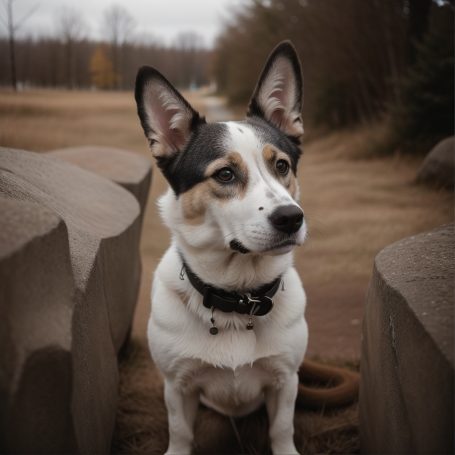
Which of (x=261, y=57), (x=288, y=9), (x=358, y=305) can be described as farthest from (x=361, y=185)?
(x=261, y=57)

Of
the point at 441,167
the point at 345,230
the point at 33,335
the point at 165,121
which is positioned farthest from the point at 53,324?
the point at 441,167

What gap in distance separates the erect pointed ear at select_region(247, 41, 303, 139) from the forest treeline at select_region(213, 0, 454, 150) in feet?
17.2

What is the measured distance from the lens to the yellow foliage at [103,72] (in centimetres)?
2403

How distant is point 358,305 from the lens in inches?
167

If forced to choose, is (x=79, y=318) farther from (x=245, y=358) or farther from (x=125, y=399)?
(x=125, y=399)

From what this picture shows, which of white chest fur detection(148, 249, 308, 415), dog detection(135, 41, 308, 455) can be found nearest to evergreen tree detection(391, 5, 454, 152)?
dog detection(135, 41, 308, 455)

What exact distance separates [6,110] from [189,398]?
5125 millimetres

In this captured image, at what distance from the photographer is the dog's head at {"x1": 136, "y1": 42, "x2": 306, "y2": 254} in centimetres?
195

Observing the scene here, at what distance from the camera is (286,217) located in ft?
6.11

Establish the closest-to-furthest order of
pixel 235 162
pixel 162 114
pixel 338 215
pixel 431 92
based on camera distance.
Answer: pixel 235 162 → pixel 162 114 → pixel 338 215 → pixel 431 92

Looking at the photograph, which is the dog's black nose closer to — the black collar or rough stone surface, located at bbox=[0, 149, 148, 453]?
the black collar

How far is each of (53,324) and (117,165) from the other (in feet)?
9.36

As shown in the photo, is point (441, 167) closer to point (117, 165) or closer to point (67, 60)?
point (117, 165)

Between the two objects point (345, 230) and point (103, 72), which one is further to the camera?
point (103, 72)
